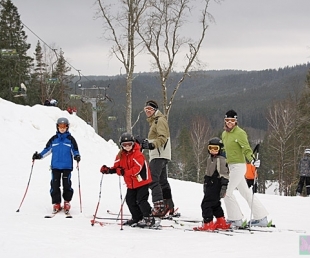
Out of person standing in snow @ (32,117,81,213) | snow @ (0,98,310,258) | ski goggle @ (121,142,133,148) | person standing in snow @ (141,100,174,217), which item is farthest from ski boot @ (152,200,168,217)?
person standing in snow @ (32,117,81,213)

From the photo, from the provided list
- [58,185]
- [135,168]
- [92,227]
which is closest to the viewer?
[92,227]

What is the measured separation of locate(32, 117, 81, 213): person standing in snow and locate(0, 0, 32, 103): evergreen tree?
28.7 meters

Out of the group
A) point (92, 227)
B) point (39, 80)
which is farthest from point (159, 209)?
point (39, 80)

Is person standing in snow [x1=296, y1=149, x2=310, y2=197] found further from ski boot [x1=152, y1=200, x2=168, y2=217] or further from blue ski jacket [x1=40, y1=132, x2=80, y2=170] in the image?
blue ski jacket [x1=40, y1=132, x2=80, y2=170]

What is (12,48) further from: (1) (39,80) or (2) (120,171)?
(2) (120,171)

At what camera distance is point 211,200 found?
20.7 ft

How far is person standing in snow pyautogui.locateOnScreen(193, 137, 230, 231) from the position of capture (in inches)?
247

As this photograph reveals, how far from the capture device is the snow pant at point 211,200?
6266mm

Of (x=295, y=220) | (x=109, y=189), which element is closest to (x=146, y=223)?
(x=295, y=220)

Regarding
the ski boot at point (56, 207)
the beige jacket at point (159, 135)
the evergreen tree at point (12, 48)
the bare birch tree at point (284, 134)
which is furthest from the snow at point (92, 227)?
the evergreen tree at point (12, 48)

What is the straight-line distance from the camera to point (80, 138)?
14.8m

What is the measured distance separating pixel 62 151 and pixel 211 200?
276 cm

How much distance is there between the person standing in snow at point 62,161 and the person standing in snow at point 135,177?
1.13m

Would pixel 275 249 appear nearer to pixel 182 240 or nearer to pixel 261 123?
pixel 182 240
